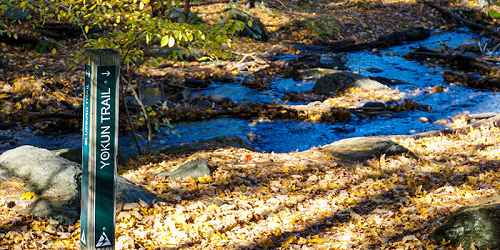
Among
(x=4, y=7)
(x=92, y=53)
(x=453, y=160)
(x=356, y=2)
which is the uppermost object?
(x=92, y=53)

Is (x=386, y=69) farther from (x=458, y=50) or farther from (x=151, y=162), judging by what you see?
(x=151, y=162)

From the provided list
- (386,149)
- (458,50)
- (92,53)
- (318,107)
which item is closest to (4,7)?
(92,53)

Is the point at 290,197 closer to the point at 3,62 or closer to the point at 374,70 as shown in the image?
the point at 3,62

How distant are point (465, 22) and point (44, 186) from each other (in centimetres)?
2824

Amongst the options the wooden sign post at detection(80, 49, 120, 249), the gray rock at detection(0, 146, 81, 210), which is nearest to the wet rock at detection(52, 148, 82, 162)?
the gray rock at detection(0, 146, 81, 210)

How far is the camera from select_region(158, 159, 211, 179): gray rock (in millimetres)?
8375

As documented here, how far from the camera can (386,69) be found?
21.2 m

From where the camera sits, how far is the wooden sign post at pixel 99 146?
4.20m

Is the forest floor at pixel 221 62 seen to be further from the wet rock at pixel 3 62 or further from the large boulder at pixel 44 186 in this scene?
the large boulder at pixel 44 186

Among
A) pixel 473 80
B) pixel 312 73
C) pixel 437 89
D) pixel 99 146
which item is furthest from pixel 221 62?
pixel 99 146

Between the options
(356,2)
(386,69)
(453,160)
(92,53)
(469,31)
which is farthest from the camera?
(356,2)

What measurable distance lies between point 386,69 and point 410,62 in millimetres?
1821

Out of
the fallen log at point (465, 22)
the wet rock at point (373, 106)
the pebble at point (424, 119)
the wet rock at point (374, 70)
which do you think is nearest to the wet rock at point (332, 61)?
the wet rock at point (374, 70)

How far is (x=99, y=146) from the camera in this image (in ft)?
13.9
